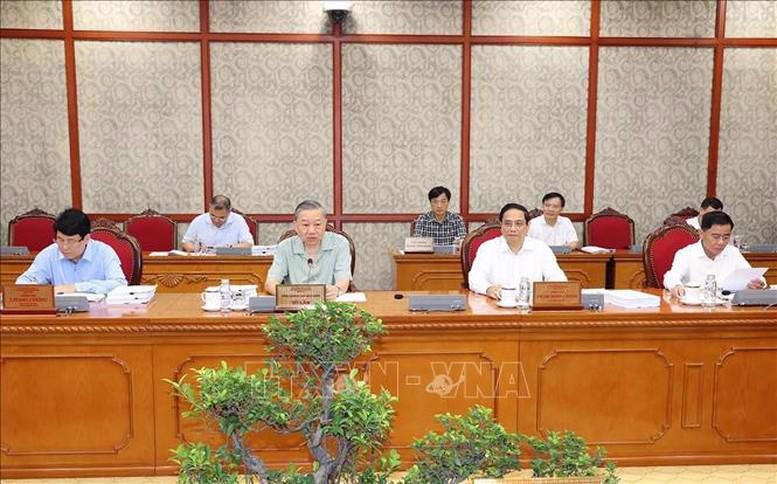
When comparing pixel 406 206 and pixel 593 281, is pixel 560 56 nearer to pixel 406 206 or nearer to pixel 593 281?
pixel 406 206

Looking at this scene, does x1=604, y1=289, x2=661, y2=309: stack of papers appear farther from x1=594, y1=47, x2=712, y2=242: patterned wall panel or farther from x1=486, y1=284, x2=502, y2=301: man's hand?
x1=594, y1=47, x2=712, y2=242: patterned wall panel

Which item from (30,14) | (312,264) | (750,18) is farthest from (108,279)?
(750,18)

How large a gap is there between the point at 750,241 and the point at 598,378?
5.42 metres

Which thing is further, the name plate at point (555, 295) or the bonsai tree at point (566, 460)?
the name plate at point (555, 295)

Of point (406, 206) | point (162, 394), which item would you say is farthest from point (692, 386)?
point (406, 206)

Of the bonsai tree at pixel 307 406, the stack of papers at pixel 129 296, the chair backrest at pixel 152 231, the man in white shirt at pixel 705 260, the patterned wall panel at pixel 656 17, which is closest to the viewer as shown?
the bonsai tree at pixel 307 406

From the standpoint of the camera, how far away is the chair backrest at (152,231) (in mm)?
6129

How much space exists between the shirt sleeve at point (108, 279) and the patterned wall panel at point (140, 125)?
136 inches

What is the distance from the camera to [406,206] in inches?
276

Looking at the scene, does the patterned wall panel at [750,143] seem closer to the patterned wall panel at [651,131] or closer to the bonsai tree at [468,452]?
the patterned wall panel at [651,131]

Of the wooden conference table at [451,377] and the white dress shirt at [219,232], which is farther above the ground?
the white dress shirt at [219,232]

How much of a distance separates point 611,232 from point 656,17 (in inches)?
93.3

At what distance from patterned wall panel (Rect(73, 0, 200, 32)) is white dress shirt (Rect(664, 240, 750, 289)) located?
5.17 meters

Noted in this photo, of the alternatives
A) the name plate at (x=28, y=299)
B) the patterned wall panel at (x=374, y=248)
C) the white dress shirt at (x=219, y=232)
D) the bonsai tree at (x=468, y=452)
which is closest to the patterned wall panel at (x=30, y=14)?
the white dress shirt at (x=219, y=232)
